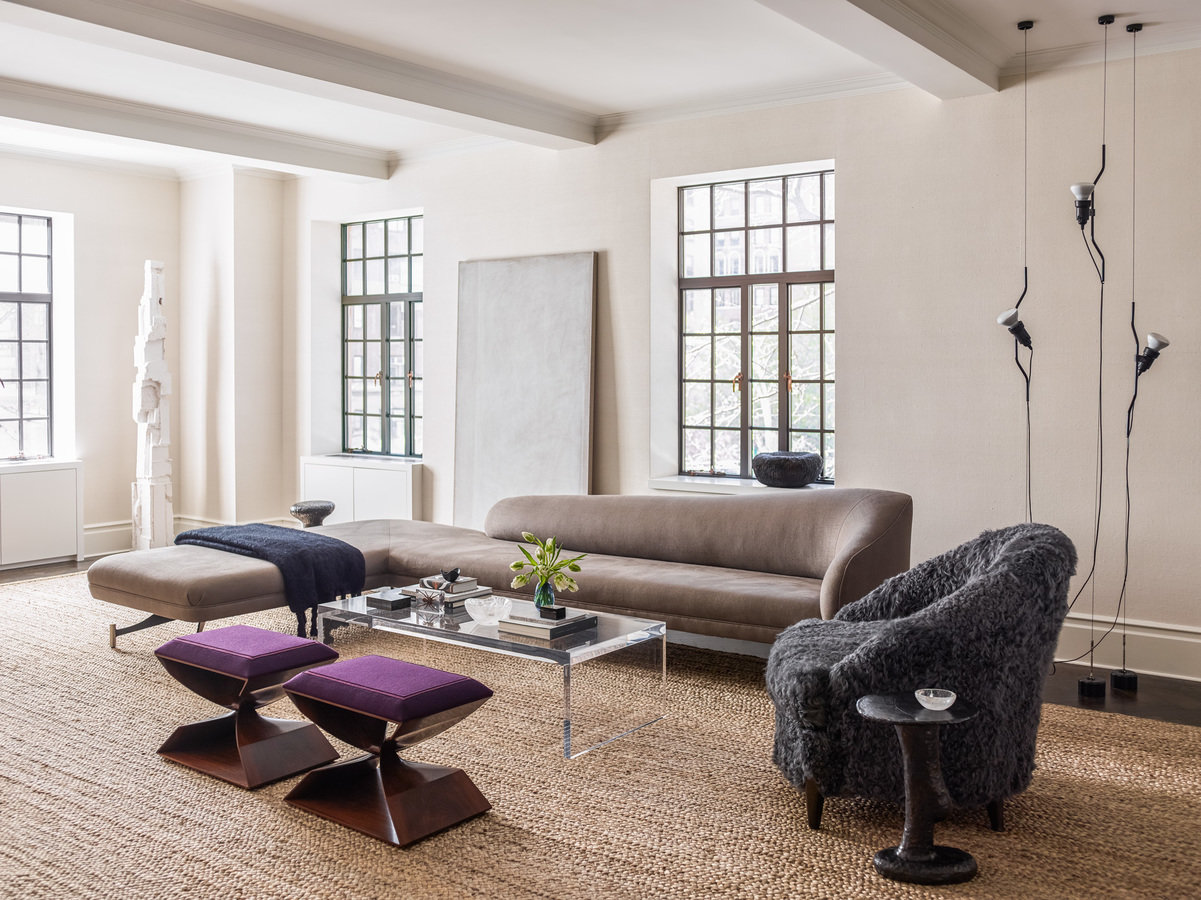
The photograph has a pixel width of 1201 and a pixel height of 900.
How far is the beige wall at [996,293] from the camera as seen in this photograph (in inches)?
185

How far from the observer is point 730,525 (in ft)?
17.1

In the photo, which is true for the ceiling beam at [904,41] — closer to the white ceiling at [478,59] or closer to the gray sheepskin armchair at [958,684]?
the white ceiling at [478,59]

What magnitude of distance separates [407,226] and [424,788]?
5.53 metres

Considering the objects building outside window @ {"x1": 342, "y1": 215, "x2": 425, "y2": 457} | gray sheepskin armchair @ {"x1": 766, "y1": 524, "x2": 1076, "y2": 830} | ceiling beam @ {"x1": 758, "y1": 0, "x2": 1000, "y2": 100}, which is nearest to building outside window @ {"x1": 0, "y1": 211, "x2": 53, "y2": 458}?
building outside window @ {"x1": 342, "y1": 215, "x2": 425, "y2": 457}

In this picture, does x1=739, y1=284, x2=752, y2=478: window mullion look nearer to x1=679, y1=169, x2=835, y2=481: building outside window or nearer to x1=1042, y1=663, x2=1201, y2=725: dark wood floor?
x1=679, y1=169, x2=835, y2=481: building outside window

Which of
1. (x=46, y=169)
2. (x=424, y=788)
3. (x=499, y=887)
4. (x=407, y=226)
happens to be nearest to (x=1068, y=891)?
(x=499, y=887)

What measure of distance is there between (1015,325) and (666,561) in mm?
2018

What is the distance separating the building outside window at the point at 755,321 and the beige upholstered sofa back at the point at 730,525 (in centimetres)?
90

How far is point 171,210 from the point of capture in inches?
324

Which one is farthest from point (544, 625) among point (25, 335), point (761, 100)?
point (25, 335)

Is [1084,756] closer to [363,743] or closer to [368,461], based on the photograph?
[363,743]

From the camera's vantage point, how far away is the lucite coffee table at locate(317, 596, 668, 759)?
3666mm

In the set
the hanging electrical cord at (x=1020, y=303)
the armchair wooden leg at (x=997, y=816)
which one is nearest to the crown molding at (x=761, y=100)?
the hanging electrical cord at (x=1020, y=303)

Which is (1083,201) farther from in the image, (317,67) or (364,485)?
(364,485)
